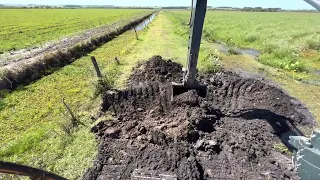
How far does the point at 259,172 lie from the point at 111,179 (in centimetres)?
324

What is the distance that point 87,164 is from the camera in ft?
18.3

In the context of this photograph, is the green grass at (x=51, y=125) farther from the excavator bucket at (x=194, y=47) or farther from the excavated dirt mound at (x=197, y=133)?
the excavator bucket at (x=194, y=47)

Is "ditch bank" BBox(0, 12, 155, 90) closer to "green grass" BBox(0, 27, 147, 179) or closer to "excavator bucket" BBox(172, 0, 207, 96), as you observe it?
"green grass" BBox(0, 27, 147, 179)

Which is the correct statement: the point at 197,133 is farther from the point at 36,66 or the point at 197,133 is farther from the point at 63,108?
the point at 36,66

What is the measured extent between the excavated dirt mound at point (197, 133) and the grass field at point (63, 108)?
0.56m

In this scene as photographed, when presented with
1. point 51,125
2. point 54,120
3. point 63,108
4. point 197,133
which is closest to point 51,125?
point 51,125

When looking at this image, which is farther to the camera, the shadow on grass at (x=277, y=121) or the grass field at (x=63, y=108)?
the shadow on grass at (x=277, y=121)

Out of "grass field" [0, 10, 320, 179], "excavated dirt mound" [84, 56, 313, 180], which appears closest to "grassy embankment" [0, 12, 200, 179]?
"grass field" [0, 10, 320, 179]

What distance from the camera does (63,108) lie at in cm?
862

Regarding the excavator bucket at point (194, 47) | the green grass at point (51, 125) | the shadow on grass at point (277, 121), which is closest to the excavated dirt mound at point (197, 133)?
the shadow on grass at point (277, 121)

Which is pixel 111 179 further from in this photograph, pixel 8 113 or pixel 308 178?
pixel 8 113

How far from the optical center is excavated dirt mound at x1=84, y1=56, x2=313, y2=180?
5324 mm

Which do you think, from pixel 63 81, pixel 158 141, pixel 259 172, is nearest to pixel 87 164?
pixel 158 141

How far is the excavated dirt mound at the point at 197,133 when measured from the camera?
5324 millimetres
